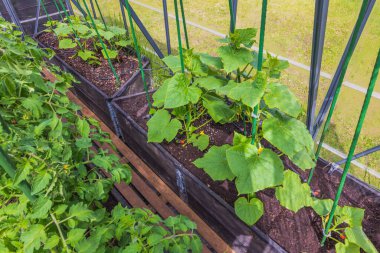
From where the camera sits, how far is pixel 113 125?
6.10ft

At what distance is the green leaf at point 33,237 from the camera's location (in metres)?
0.63

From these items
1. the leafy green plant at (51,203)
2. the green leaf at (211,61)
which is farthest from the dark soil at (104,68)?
the leafy green plant at (51,203)

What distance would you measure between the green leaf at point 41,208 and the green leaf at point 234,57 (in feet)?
2.66

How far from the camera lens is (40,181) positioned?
695 mm

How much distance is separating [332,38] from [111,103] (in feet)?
6.81

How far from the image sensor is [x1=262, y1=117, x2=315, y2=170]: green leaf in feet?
3.30

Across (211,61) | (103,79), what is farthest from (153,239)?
(103,79)

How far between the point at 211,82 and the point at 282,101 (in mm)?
373

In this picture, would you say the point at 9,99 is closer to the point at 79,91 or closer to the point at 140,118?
the point at 140,118

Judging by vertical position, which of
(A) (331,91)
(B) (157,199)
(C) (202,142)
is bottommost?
(B) (157,199)

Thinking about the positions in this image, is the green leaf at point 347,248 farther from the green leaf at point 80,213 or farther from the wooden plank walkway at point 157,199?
the green leaf at point 80,213

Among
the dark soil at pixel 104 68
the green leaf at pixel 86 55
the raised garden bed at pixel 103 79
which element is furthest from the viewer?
the green leaf at pixel 86 55

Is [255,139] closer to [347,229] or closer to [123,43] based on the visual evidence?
[347,229]

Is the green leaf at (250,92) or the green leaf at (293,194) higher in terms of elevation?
the green leaf at (250,92)
